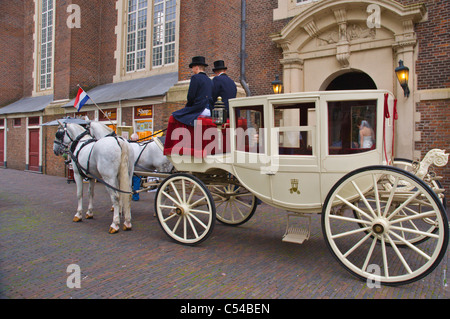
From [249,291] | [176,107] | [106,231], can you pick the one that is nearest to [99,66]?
[176,107]

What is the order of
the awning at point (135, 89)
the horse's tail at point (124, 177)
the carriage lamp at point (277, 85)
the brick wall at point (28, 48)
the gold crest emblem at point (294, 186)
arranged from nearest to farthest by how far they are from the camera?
the gold crest emblem at point (294, 186)
the horse's tail at point (124, 177)
the carriage lamp at point (277, 85)
the awning at point (135, 89)
the brick wall at point (28, 48)

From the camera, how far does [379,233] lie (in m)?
3.64

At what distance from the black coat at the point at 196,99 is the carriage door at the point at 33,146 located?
15.6 metres

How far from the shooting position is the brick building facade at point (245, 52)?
8539 millimetres

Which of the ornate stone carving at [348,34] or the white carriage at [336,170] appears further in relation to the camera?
the ornate stone carving at [348,34]

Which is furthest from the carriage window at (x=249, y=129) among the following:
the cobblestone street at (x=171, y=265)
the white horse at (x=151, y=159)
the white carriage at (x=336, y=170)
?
the white horse at (x=151, y=159)

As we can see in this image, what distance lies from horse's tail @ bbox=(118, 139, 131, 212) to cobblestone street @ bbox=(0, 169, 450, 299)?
21.7 inches

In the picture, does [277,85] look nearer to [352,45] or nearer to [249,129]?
[352,45]

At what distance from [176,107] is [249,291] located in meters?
8.44

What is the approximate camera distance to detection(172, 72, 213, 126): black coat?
520 centimetres

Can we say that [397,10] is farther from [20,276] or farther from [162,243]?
[20,276]

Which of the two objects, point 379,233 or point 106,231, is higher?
point 379,233

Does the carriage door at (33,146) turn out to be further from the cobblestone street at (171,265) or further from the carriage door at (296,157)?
the carriage door at (296,157)

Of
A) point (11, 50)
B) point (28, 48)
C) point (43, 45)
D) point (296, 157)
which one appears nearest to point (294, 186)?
point (296, 157)
